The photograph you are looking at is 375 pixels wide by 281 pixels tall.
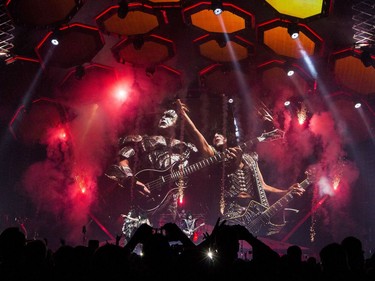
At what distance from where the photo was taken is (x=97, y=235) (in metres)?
11.1

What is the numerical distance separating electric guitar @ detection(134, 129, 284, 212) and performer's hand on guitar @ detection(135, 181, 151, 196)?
5cm

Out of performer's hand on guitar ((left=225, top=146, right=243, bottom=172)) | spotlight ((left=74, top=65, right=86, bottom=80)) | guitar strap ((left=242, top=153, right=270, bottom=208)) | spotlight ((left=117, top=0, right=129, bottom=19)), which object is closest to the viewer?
spotlight ((left=117, top=0, right=129, bottom=19))

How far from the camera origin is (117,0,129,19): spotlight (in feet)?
23.2

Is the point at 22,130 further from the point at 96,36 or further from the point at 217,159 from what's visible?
the point at 217,159

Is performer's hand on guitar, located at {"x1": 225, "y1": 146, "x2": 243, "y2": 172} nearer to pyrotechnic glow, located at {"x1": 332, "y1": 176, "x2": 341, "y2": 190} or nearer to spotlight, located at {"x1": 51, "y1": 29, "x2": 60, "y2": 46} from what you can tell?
pyrotechnic glow, located at {"x1": 332, "y1": 176, "x2": 341, "y2": 190}

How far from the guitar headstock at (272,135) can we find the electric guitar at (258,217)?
211 cm

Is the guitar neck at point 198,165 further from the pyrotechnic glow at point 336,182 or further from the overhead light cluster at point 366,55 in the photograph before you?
the overhead light cluster at point 366,55

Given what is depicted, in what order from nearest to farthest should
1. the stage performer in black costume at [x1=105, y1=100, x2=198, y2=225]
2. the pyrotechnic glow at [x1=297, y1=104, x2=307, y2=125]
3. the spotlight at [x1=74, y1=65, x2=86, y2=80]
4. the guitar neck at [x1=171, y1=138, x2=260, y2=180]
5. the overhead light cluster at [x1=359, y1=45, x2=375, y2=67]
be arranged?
the overhead light cluster at [x1=359, y1=45, x2=375, y2=67]
the spotlight at [x1=74, y1=65, x2=86, y2=80]
the stage performer in black costume at [x1=105, y1=100, x2=198, y2=225]
the guitar neck at [x1=171, y1=138, x2=260, y2=180]
the pyrotechnic glow at [x1=297, y1=104, x2=307, y2=125]

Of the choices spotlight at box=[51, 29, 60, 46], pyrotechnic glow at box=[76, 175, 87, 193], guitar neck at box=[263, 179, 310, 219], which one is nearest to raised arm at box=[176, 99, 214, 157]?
guitar neck at box=[263, 179, 310, 219]

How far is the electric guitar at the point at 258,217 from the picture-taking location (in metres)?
11.1

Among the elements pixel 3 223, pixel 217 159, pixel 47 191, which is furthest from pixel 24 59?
pixel 217 159

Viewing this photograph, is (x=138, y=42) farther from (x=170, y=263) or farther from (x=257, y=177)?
(x=170, y=263)

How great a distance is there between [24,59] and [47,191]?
14.4 ft

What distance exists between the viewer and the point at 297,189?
458 inches
